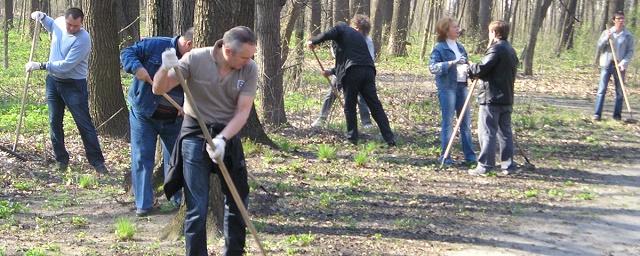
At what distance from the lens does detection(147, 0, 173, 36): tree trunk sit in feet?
25.9

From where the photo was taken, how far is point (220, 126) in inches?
206

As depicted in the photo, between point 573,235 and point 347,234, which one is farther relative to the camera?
point 573,235

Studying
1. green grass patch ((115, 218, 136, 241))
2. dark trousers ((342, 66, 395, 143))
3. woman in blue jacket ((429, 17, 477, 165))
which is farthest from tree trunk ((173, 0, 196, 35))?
dark trousers ((342, 66, 395, 143))

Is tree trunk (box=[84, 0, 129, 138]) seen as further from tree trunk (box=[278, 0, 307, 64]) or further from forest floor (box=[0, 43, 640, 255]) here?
tree trunk (box=[278, 0, 307, 64])

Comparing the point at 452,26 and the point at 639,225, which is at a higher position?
the point at 452,26

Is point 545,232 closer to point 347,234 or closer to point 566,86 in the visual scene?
point 347,234

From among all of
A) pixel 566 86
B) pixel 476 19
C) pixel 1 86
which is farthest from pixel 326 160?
pixel 476 19

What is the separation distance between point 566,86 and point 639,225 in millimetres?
12827

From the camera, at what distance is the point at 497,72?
909 cm

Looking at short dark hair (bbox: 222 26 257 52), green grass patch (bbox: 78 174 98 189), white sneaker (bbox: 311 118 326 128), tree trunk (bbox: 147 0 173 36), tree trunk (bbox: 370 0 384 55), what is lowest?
green grass patch (bbox: 78 174 98 189)

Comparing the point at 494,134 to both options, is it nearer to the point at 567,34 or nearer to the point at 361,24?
the point at 361,24

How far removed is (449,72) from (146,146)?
169 inches

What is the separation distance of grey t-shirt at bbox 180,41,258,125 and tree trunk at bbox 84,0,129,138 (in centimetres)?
539

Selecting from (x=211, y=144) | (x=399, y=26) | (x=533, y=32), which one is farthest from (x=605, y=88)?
(x=399, y=26)
